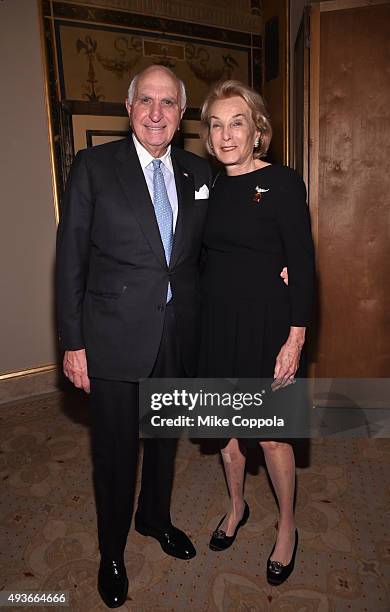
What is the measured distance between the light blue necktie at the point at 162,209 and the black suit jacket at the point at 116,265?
3cm

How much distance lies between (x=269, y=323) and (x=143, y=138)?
960 mm

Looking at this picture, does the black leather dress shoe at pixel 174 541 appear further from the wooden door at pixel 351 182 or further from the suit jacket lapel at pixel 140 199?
the wooden door at pixel 351 182

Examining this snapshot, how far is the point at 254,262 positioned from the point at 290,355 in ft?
1.42

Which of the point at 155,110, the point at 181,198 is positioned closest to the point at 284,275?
the point at 181,198

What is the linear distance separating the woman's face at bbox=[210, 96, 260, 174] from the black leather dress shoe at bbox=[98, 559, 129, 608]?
190 cm

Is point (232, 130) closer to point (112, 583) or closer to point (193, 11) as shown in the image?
point (112, 583)

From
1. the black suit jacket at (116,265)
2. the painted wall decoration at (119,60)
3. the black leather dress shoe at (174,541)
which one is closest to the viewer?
the black suit jacket at (116,265)

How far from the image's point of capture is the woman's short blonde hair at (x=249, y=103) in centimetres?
214

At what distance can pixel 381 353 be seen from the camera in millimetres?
3742

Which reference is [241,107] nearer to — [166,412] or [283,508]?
[166,412]

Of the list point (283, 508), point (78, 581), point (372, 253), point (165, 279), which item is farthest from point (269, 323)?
point (372, 253)

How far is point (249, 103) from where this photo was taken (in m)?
2.14

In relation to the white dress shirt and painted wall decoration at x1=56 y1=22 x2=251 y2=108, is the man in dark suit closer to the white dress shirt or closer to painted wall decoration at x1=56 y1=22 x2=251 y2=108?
the white dress shirt

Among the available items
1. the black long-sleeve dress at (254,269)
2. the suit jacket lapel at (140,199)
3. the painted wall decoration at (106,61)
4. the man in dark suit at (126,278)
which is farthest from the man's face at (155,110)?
the painted wall decoration at (106,61)
